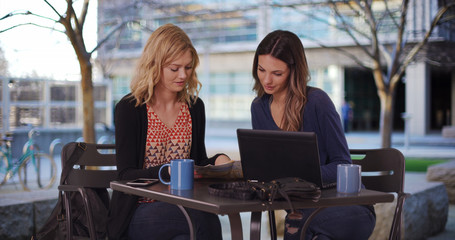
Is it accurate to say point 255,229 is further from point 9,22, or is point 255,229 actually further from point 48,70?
point 48,70

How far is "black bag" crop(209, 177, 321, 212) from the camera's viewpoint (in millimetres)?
2281

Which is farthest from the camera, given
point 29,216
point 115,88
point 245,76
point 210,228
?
point 115,88

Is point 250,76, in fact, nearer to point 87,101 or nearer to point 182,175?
point 87,101

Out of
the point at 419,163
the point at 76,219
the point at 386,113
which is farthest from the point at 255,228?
the point at 419,163

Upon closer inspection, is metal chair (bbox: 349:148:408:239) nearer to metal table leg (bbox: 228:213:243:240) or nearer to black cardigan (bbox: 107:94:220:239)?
black cardigan (bbox: 107:94:220:239)

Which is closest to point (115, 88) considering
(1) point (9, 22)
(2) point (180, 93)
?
(1) point (9, 22)

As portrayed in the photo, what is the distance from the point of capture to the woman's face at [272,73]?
10.3ft

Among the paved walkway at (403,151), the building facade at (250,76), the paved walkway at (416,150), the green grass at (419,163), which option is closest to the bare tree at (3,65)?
the paved walkway at (403,151)

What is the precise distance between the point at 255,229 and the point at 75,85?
1263cm

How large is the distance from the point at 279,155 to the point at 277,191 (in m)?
0.27

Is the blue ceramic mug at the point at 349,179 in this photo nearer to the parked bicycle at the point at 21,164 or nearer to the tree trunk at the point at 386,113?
the tree trunk at the point at 386,113

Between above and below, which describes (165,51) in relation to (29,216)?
above

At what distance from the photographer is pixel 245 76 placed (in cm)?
3014

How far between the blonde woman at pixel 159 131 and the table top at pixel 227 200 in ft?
0.80
